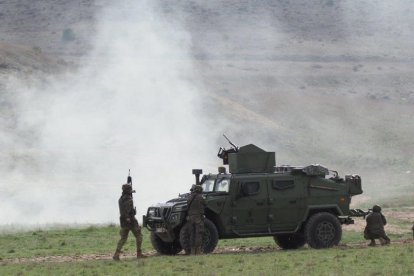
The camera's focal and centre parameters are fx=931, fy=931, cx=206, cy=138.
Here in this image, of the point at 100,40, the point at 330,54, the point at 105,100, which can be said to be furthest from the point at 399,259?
the point at 330,54

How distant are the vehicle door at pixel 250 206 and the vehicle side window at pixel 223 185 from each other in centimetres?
17

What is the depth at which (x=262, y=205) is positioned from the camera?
73.0ft

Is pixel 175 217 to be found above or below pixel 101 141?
below

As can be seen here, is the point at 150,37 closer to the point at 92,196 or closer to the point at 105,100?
the point at 105,100

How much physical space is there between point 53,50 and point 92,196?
69288 millimetres

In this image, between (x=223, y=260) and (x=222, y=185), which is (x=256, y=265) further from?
(x=222, y=185)

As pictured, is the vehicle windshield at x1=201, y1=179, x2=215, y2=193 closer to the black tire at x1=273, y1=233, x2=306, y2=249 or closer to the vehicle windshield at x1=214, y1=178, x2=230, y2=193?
the vehicle windshield at x1=214, y1=178, x2=230, y2=193

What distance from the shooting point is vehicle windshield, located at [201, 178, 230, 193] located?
22141 mm

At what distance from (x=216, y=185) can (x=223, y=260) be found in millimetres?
3422

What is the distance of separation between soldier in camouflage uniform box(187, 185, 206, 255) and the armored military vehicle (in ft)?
1.56

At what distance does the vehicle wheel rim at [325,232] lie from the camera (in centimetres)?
2241

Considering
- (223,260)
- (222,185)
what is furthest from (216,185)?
(223,260)

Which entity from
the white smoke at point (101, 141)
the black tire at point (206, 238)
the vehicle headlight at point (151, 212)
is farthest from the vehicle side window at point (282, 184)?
the white smoke at point (101, 141)

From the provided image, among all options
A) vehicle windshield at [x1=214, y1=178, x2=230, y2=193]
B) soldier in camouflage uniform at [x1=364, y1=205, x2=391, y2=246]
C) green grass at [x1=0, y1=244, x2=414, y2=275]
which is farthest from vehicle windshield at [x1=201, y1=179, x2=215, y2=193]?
soldier in camouflage uniform at [x1=364, y1=205, x2=391, y2=246]
